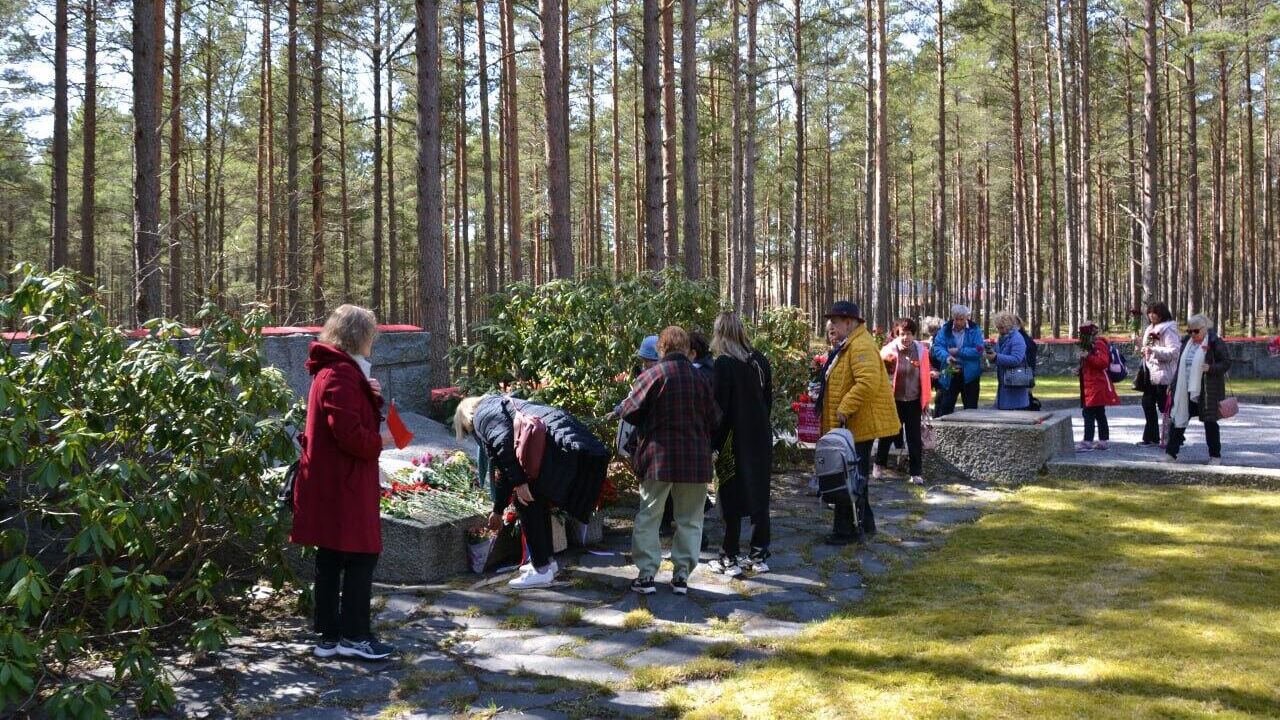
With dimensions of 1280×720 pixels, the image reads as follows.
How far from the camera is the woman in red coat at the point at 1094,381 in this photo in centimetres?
1089

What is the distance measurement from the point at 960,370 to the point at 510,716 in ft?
27.5

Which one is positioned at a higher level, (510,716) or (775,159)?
(775,159)

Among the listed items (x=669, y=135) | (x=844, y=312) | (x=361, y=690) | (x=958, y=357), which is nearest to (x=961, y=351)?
(x=958, y=357)

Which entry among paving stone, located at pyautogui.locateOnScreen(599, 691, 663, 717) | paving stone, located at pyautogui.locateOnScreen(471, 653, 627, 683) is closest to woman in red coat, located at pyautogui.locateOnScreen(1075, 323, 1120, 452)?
paving stone, located at pyautogui.locateOnScreen(471, 653, 627, 683)

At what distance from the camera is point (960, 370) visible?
36.6 ft

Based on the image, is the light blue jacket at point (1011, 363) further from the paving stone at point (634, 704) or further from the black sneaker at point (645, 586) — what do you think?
the paving stone at point (634, 704)

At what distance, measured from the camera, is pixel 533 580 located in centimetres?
613

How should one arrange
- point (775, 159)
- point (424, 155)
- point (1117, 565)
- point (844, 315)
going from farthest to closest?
point (775, 159) → point (424, 155) → point (844, 315) → point (1117, 565)

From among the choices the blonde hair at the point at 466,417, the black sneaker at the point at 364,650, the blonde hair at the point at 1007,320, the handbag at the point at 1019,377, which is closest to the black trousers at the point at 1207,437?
the handbag at the point at 1019,377

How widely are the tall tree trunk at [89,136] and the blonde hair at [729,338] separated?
56.4ft

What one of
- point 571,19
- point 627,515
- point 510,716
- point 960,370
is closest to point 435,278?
point 627,515

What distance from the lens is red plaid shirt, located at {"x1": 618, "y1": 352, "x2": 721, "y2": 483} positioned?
574 centimetres

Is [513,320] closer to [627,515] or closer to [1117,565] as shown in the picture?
[627,515]

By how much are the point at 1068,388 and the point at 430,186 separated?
1488 centimetres
